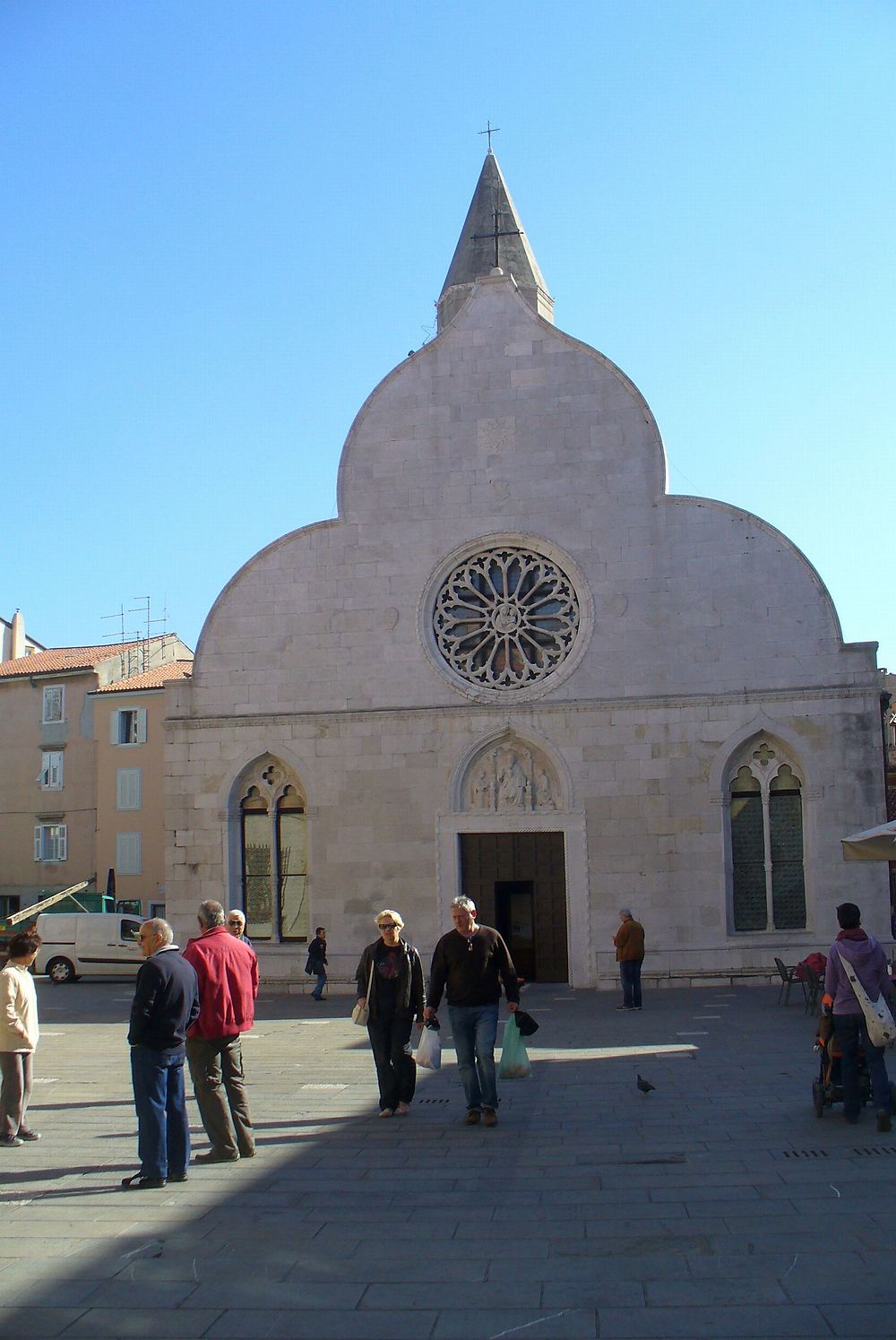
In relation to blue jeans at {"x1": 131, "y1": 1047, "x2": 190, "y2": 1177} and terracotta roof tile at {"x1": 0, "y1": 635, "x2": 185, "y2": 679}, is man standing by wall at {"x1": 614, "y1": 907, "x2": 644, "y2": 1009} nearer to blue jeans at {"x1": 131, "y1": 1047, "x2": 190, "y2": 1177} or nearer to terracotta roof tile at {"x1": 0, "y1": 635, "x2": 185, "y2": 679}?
blue jeans at {"x1": 131, "y1": 1047, "x2": 190, "y2": 1177}

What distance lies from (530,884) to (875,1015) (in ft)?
41.8

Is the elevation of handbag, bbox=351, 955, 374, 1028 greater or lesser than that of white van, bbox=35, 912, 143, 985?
greater

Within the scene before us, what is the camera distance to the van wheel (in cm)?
2875

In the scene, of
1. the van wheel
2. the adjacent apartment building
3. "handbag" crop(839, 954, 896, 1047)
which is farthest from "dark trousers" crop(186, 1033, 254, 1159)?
the adjacent apartment building

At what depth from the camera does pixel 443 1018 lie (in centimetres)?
1752

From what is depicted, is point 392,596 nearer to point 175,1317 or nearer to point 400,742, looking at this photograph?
point 400,742

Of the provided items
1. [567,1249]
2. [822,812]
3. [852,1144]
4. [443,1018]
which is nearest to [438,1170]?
[567,1249]

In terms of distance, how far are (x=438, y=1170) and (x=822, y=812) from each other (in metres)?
13.6

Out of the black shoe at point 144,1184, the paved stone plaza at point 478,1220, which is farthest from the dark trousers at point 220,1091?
the black shoe at point 144,1184

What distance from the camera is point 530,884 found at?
71.0ft

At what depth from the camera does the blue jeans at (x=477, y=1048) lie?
31.6ft

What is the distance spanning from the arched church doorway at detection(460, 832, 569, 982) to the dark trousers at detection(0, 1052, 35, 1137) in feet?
40.8

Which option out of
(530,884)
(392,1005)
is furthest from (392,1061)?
(530,884)

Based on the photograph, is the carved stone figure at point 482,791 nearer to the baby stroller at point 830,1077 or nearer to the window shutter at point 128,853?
the baby stroller at point 830,1077
